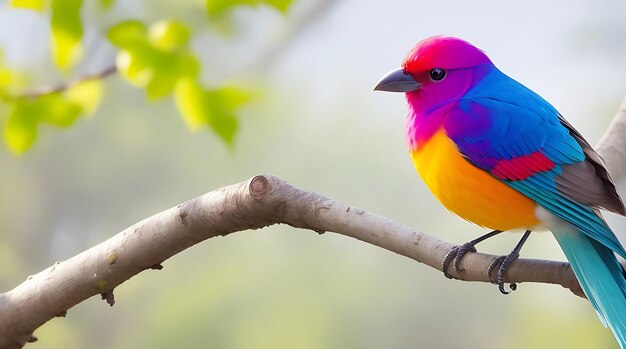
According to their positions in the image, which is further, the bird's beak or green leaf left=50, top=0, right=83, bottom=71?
A: green leaf left=50, top=0, right=83, bottom=71

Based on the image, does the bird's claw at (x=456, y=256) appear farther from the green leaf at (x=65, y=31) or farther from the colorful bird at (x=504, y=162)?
the green leaf at (x=65, y=31)

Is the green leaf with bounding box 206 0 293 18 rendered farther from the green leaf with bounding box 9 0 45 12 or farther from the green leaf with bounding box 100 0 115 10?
the green leaf with bounding box 9 0 45 12

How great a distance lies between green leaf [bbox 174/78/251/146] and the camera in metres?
1.49

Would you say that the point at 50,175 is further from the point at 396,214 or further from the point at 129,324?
the point at 396,214

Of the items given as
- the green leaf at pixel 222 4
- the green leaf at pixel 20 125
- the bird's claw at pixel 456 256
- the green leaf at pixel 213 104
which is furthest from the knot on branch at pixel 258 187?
the green leaf at pixel 20 125

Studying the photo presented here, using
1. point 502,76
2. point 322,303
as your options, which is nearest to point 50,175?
point 322,303

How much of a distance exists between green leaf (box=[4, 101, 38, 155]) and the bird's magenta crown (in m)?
0.70

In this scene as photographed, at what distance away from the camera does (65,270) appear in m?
1.26


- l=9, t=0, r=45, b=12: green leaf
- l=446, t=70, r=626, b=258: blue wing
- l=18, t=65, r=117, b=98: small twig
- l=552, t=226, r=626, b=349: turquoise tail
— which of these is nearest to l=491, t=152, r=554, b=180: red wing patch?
l=446, t=70, r=626, b=258: blue wing

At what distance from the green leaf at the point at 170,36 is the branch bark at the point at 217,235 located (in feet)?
1.31

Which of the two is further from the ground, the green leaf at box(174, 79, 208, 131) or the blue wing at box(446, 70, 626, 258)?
the green leaf at box(174, 79, 208, 131)

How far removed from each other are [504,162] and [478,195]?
0.21 ft

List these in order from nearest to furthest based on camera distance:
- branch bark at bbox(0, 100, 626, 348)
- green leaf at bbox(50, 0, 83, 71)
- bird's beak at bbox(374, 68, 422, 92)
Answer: branch bark at bbox(0, 100, 626, 348) < bird's beak at bbox(374, 68, 422, 92) < green leaf at bbox(50, 0, 83, 71)

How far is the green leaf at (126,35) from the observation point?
147 centimetres
